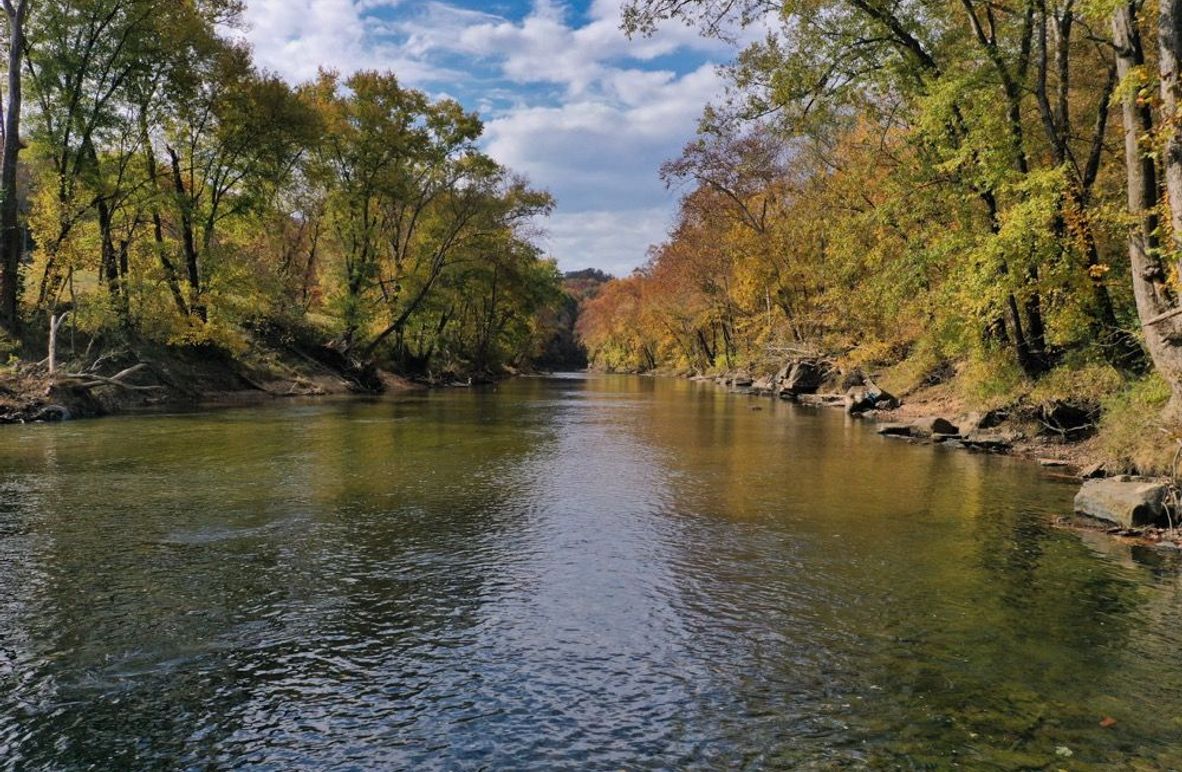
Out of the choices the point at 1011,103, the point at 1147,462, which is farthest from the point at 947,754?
the point at 1011,103

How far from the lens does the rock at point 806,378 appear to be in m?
45.8

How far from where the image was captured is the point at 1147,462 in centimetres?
1333

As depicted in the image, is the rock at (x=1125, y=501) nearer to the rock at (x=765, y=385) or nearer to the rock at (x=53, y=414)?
the rock at (x=53, y=414)

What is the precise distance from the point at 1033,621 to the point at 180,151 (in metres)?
40.3

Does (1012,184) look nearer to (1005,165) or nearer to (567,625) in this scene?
(1005,165)

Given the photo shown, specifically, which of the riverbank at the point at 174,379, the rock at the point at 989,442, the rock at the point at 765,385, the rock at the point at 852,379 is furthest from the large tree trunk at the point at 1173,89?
the rock at the point at 765,385

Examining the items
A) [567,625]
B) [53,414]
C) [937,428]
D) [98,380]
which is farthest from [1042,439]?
[98,380]

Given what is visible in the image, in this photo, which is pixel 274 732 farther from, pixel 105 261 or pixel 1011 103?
pixel 105 261

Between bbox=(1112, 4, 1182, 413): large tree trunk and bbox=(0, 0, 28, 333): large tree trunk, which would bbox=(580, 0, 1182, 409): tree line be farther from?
bbox=(0, 0, 28, 333): large tree trunk

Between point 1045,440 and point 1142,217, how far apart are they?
23.0ft

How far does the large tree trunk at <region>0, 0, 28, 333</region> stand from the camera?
27.2m

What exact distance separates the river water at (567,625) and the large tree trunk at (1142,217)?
3.43 metres

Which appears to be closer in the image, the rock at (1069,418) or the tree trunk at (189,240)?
the rock at (1069,418)

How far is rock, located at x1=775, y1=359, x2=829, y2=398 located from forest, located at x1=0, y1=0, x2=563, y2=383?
2414 centimetres
